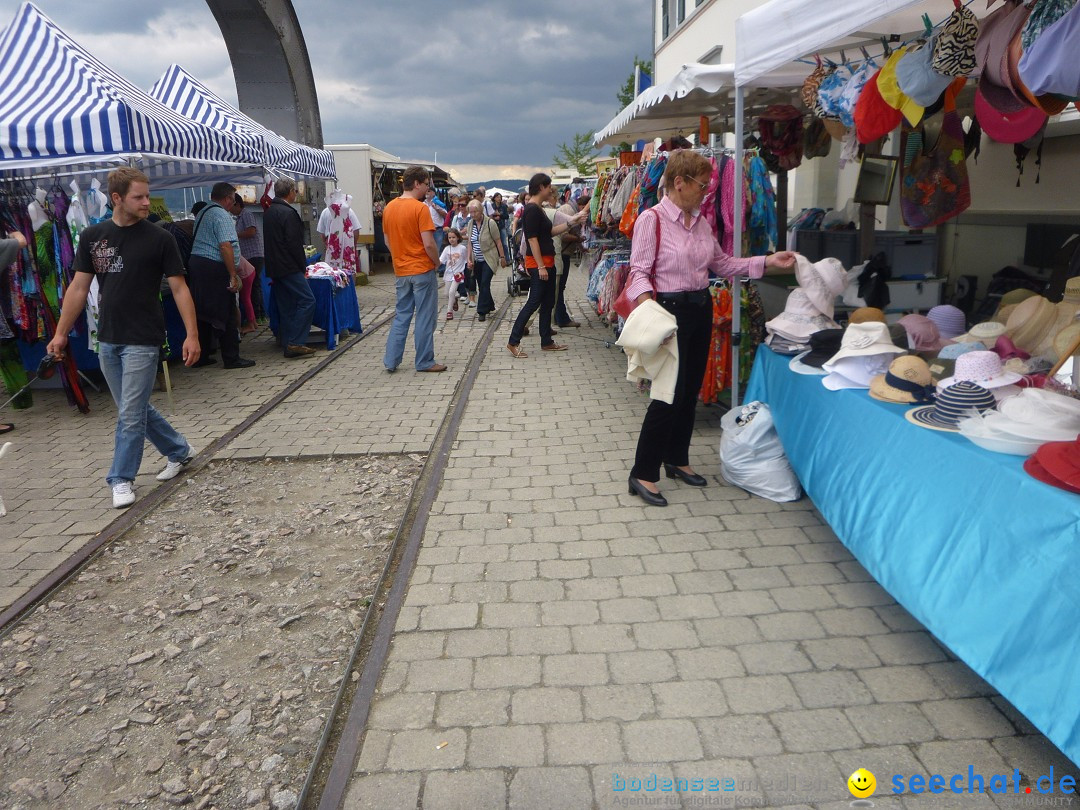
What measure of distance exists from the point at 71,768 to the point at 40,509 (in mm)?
2798

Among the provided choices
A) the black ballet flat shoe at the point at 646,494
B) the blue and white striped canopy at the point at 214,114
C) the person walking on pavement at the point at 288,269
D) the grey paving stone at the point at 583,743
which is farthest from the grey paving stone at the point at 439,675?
the blue and white striped canopy at the point at 214,114

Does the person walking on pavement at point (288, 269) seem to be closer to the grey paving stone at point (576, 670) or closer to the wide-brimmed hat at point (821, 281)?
the wide-brimmed hat at point (821, 281)

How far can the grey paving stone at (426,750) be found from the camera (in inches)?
99.1

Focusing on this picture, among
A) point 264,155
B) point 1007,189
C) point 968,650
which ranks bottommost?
point 968,650

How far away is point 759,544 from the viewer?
397 centimetres

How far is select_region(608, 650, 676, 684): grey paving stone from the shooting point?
9.55 feet

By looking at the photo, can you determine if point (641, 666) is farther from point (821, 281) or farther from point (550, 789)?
point (821, 281)

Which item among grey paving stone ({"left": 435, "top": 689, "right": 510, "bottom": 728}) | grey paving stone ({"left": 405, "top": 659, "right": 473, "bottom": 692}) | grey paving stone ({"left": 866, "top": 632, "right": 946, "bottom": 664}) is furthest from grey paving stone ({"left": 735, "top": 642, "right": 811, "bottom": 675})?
grey paving stone ({"left": 405, "top": 659, "right": 473, "bottom": 692})

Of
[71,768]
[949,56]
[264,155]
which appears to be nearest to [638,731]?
[71,768]

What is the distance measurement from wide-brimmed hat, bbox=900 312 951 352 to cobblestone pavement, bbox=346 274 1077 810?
3.65ft

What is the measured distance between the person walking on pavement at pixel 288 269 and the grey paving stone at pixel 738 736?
7.52 meters

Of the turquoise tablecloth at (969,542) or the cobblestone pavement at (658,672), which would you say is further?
the cobblestone pavement at (658,672)

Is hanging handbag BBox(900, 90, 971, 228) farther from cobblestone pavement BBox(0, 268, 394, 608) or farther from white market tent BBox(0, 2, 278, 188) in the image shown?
white market tent BBox(0, 2, 278, 188)

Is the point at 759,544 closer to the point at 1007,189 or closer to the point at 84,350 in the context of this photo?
the point at 1007,189
